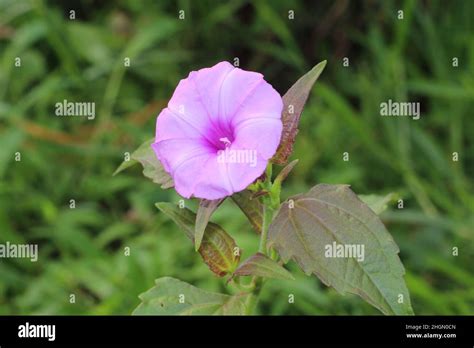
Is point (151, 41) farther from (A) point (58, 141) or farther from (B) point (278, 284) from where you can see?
(B) point (278, 284)

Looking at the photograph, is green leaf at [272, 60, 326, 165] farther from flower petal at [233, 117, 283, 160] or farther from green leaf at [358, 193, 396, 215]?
green leaf at [358, 193, 396, 215]

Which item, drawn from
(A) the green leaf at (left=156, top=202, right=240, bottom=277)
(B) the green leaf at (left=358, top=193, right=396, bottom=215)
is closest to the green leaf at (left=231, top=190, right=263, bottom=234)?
(A) the green leaf at (left=156, top=202, right=240, bottom=277)

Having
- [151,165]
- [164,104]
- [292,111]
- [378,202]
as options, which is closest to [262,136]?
[292,111]

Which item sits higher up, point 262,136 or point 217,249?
point 262,136

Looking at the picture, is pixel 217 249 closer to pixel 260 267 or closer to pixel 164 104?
pixel 260 267

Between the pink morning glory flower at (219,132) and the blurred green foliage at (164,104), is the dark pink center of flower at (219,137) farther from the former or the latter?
the blurred green foliage at (164,104)

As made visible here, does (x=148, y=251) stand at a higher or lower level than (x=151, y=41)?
lower
